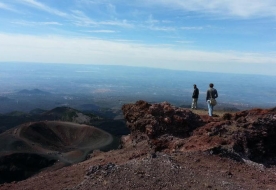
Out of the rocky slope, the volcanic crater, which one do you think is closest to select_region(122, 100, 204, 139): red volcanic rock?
the rocky slope

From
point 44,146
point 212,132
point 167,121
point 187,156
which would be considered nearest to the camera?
point 187,156

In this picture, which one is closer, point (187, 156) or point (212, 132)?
point (187, 156)

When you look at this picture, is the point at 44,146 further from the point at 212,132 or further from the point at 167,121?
the point at 212,132

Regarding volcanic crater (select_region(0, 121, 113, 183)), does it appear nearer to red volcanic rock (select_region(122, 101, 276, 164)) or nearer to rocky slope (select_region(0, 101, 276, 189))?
rocky slope (select_region(0, 101, 276, 189))

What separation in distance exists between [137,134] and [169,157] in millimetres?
6915

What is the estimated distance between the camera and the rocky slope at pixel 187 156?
12.6 m

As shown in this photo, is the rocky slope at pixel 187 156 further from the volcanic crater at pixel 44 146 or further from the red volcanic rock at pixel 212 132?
the volcanic crater at pixel 44 146

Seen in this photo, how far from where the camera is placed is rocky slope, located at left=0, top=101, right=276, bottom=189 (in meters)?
12.6

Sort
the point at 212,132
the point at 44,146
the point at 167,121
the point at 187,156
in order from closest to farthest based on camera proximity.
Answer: the point at 187,156, the point at 212,132, the point at 167,121, the point at 44,146

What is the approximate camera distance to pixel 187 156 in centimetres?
1460

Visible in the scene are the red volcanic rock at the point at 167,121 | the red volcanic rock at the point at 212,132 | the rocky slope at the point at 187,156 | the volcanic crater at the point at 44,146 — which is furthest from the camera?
the volcanic crater at the point at 44,146

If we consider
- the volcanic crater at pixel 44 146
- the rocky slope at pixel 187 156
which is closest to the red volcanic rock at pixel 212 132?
the rocky slope at pixel 187 156

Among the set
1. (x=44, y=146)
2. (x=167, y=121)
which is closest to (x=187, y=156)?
(x=167, y=121)

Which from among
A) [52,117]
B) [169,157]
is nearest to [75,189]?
[169,157]
